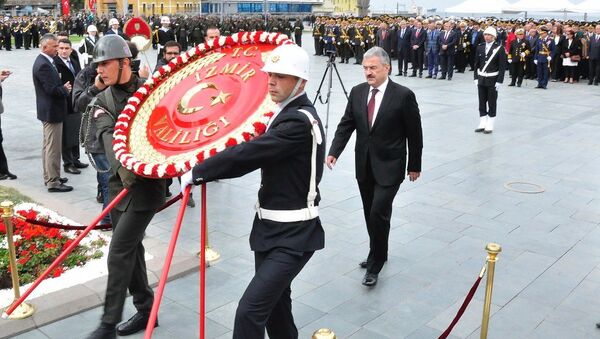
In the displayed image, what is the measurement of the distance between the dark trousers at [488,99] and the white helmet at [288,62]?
9.43 m

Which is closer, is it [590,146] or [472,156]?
[472,156]

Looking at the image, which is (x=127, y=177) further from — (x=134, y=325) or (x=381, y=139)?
(x=381, y=139)

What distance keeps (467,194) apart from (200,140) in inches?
218

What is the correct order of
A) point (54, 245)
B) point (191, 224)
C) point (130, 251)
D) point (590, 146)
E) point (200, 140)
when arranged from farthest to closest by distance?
point (590, 146) → point (191, 224) → point (54, 245) → point (130, 251) → point (200, 140)

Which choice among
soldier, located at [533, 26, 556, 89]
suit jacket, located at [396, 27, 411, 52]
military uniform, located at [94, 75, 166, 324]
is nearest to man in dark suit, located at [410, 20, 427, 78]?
suit jacket, located at [396, 27, 411, 52]

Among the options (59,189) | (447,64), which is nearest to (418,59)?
(447,64)

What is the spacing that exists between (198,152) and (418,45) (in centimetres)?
1933

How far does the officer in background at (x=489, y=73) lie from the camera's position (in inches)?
461

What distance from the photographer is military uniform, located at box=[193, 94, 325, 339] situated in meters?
3.16

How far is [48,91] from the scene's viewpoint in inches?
313

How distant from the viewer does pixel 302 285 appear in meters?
5.35

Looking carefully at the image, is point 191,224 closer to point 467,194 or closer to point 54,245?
point 54,245

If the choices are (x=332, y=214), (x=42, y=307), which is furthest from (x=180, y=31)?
(x=42, y=307)

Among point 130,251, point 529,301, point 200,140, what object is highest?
point 200,140
